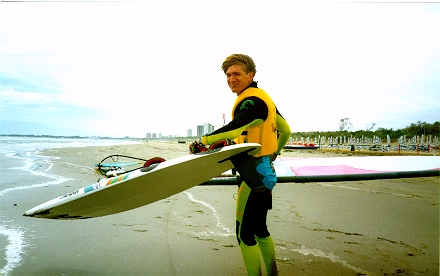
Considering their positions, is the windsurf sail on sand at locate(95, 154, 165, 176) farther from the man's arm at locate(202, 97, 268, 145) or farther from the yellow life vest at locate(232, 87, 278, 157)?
the yellow life vest at locate(232, 87, 278, 157)

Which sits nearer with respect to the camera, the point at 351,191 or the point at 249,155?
the point at 249,155

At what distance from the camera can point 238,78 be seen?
1.67 meters

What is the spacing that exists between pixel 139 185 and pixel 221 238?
1.16 meters

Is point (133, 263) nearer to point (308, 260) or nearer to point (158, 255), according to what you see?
point (158, 255)

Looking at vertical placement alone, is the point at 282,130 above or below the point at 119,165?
above

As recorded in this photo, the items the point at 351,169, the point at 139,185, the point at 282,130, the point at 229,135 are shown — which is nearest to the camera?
the point at 229,135

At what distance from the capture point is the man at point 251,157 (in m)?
1.51

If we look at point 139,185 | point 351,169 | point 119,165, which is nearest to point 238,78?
point 139,185

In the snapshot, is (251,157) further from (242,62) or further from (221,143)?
(242,62)

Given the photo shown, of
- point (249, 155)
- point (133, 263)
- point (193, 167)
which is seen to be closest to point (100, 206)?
point (133, 263)

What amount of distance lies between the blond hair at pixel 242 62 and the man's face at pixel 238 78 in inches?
0.8

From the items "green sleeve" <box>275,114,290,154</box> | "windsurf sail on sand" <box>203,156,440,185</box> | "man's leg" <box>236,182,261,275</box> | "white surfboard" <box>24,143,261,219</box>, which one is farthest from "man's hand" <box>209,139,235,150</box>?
"windsurf sail on sand" <box>203,156,440,185</box>

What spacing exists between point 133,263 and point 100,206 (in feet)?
1.77

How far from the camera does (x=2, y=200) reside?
3686 millimetres
